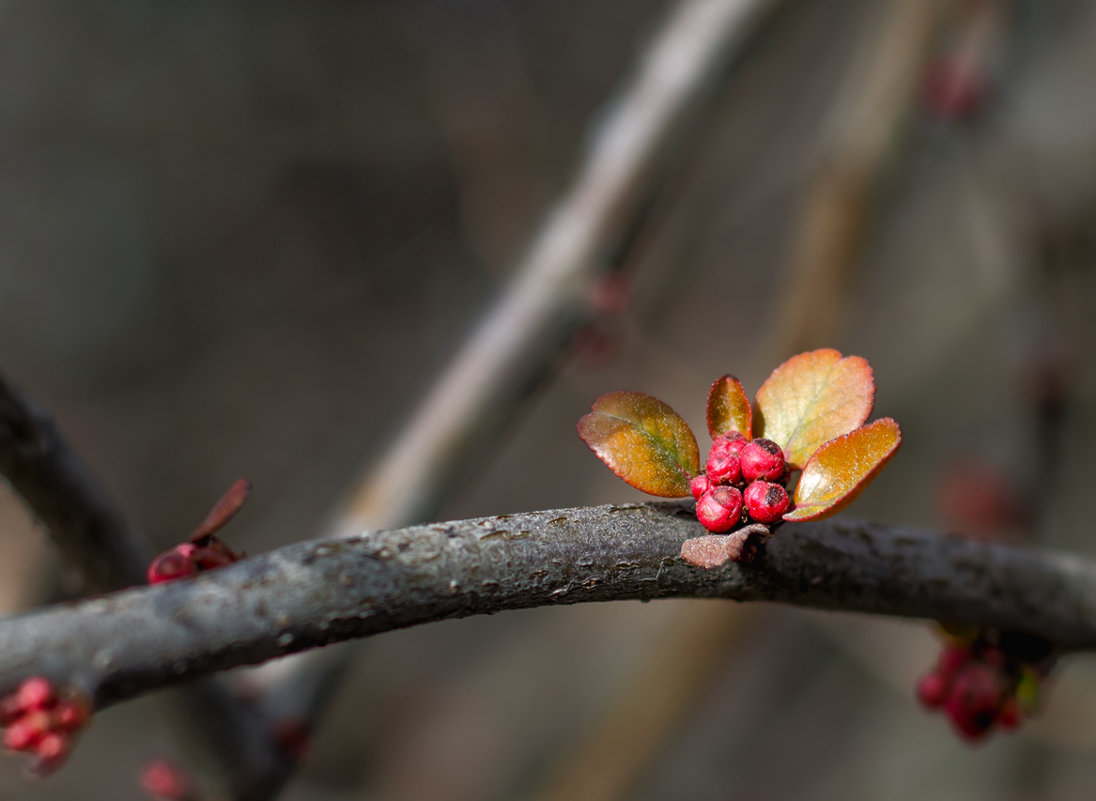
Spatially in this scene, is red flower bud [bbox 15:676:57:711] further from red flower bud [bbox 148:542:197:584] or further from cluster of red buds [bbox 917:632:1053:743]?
cluster of red buds [bbox 917:632:1053:743]

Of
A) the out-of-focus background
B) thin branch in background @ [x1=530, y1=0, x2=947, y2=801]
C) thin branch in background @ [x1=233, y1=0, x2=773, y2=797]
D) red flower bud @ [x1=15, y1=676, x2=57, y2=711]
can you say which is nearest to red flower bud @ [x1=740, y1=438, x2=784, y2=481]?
red flower bud @ [x1=15, y1=676, x2=57, y2=711]

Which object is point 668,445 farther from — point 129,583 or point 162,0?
point 162,0

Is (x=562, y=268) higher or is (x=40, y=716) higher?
(x=562, y=268)

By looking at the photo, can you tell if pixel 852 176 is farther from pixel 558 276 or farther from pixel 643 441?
pixel 643 441

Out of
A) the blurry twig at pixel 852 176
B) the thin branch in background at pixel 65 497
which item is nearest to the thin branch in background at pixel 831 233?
the blurry twig at pixel 852 176

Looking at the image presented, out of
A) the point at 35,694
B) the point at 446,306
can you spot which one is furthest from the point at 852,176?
the point at 446,306

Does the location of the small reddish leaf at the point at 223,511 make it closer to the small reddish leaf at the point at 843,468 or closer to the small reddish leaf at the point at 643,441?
the small reddish leaf at the point at 643,441
